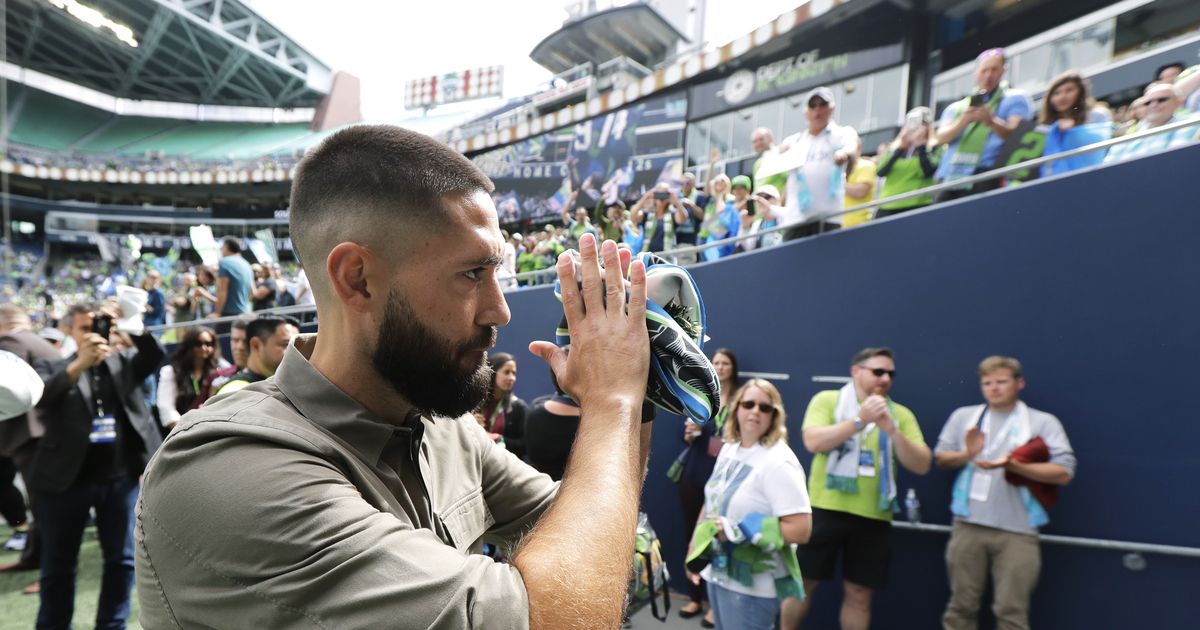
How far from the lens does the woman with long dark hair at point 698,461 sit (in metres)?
4.45

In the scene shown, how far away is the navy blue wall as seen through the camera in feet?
10.0

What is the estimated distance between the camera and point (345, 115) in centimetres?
4059

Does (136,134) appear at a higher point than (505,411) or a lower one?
higher

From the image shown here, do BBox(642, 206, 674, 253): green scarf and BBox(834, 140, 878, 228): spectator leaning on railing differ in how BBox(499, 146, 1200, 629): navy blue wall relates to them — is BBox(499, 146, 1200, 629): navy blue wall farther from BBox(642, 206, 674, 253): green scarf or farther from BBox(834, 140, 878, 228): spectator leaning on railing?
BBox(642, 206, 674, 253): green scarf

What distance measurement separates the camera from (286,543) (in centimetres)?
68

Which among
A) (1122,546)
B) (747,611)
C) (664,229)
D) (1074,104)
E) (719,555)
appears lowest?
(747,611)

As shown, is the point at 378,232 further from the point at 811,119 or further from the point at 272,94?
the point at 272,94

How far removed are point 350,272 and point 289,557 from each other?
0.44m

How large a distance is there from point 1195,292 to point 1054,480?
3.76 ft

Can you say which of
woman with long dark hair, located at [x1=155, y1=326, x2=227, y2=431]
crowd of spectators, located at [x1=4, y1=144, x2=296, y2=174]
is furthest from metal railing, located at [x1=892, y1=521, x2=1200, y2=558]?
crowd of spectators, located at [x1=4, y1=144, x2=296, y2=174]

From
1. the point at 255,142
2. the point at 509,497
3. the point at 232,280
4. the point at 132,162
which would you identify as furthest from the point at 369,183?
the point at 255,142

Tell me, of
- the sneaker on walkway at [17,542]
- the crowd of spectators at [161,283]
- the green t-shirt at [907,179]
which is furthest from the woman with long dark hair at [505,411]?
the sneaker on walkway at [17,542]

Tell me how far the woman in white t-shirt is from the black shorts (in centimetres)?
73

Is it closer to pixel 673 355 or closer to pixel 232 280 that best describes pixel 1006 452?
pixel 673 355
